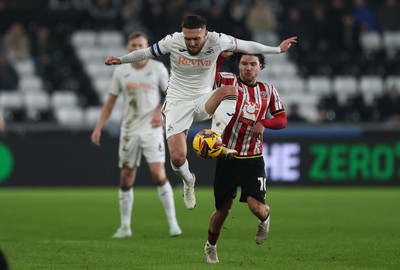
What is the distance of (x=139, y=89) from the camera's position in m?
13.0

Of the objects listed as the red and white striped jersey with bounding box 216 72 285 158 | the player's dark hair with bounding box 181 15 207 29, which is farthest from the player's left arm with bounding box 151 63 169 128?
the red and white striped jersey with bounding box 216 72 285 158

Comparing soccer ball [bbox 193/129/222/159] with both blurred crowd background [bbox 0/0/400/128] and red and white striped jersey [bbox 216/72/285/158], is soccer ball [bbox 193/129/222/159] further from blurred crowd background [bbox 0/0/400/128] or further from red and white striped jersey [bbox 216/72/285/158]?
blurred crowd background [bbox 0/0/400/128]

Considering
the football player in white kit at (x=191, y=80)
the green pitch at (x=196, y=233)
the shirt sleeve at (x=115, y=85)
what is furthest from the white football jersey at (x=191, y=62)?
the shirt sleeve at (x=115, y=85)

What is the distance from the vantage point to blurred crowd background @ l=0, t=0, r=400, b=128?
24.1 m

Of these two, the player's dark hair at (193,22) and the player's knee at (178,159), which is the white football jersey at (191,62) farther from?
the player's knee at (178,159)

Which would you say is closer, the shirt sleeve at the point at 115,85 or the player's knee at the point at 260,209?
the player's knee at the point at 260,209

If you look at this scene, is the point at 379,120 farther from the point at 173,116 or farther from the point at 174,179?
the point at 173,116

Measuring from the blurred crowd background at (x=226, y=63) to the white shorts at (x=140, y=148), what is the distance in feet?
34.2

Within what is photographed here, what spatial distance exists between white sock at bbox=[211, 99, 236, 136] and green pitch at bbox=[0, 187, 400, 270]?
1.32 metres

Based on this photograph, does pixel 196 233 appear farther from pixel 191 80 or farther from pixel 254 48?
pixel 254 48

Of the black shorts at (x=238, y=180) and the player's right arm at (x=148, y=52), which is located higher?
the player's right arm at (x=148, y=52)

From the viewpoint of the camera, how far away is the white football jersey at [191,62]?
10.3 m

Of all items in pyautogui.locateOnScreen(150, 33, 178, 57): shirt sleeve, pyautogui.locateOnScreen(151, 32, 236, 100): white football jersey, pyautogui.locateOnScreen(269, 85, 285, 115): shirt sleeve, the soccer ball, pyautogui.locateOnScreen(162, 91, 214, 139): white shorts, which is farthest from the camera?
pyautogui.locateOnScreen(162, 91, 214, 139): white shorts

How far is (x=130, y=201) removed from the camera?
13.0 metres
